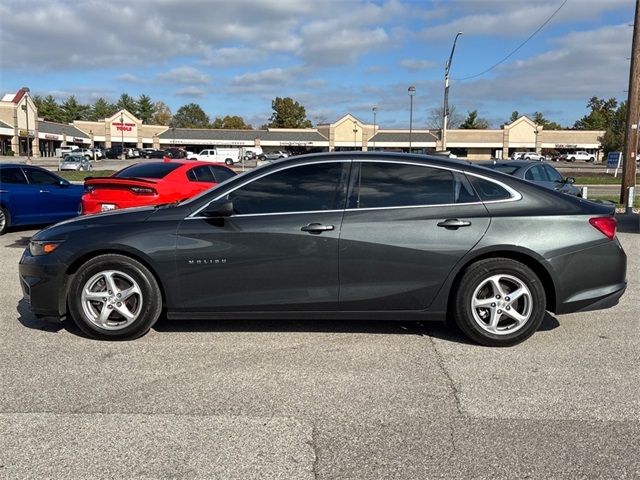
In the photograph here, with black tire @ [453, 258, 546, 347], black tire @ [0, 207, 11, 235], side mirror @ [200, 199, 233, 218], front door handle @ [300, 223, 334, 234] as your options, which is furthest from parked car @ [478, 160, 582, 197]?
black tire @ [0, 207, 11, 235]

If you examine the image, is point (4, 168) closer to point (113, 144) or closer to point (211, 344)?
point (211, 344)

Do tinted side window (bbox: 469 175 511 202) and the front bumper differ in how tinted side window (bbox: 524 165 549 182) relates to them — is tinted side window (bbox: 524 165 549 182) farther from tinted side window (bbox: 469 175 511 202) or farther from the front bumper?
the front bumper

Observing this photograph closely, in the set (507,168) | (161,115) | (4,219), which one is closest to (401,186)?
(507,168)

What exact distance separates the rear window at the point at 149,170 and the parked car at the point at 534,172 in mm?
6221

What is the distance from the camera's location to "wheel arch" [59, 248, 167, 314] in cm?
485

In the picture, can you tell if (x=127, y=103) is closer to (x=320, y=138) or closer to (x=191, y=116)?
(x=191, y=116)

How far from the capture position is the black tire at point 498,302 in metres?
4.79

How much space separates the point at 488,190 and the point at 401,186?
0.77 metres

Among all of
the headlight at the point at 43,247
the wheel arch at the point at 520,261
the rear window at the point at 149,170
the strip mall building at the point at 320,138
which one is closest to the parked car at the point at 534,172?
the rear window at the point at 149,170

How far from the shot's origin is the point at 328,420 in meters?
3.54

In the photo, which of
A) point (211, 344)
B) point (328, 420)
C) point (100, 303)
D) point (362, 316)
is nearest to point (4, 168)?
point (100, 303)

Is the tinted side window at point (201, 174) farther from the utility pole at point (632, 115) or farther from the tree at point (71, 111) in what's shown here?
the tree at point (71, 111)

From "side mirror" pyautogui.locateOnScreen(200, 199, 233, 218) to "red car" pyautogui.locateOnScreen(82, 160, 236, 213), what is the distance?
3.52 metres

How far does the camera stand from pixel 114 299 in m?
4.90
